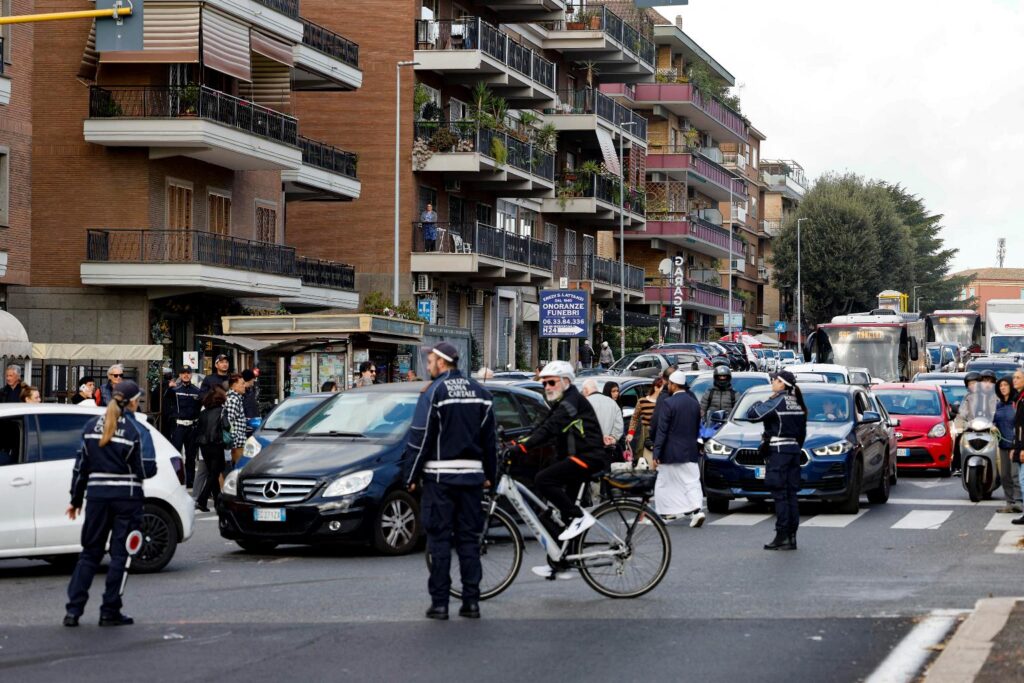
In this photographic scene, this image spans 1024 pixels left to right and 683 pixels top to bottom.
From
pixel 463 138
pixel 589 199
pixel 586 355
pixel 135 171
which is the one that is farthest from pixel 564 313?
pixel 589 199

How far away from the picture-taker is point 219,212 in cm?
4197

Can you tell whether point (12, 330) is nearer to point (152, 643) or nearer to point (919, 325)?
point (152, 643)

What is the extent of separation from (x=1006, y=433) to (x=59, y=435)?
1207 cm

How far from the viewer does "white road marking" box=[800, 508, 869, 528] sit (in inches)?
Answer: 797

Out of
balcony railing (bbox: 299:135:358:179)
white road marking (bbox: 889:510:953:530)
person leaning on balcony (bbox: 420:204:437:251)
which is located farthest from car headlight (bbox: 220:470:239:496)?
person leaning on balcony (bbox: 420:204:437:251)

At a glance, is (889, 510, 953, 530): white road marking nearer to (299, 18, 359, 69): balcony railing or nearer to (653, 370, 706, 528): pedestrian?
(653, 370, 706, 528): pedestrian

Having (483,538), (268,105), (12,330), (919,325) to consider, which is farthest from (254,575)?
(919,325)

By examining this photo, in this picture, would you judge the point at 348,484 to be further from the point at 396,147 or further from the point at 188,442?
the point at 396,147

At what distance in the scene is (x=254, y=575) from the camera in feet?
49.6

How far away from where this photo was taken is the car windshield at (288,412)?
22472mm

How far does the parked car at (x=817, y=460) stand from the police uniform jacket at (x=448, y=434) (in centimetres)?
959

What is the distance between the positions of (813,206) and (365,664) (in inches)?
3938

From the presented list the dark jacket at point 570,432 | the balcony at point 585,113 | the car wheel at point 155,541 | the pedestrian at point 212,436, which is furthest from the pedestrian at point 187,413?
the balcony at point 585,113

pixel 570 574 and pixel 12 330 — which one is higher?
pixel 12 330
